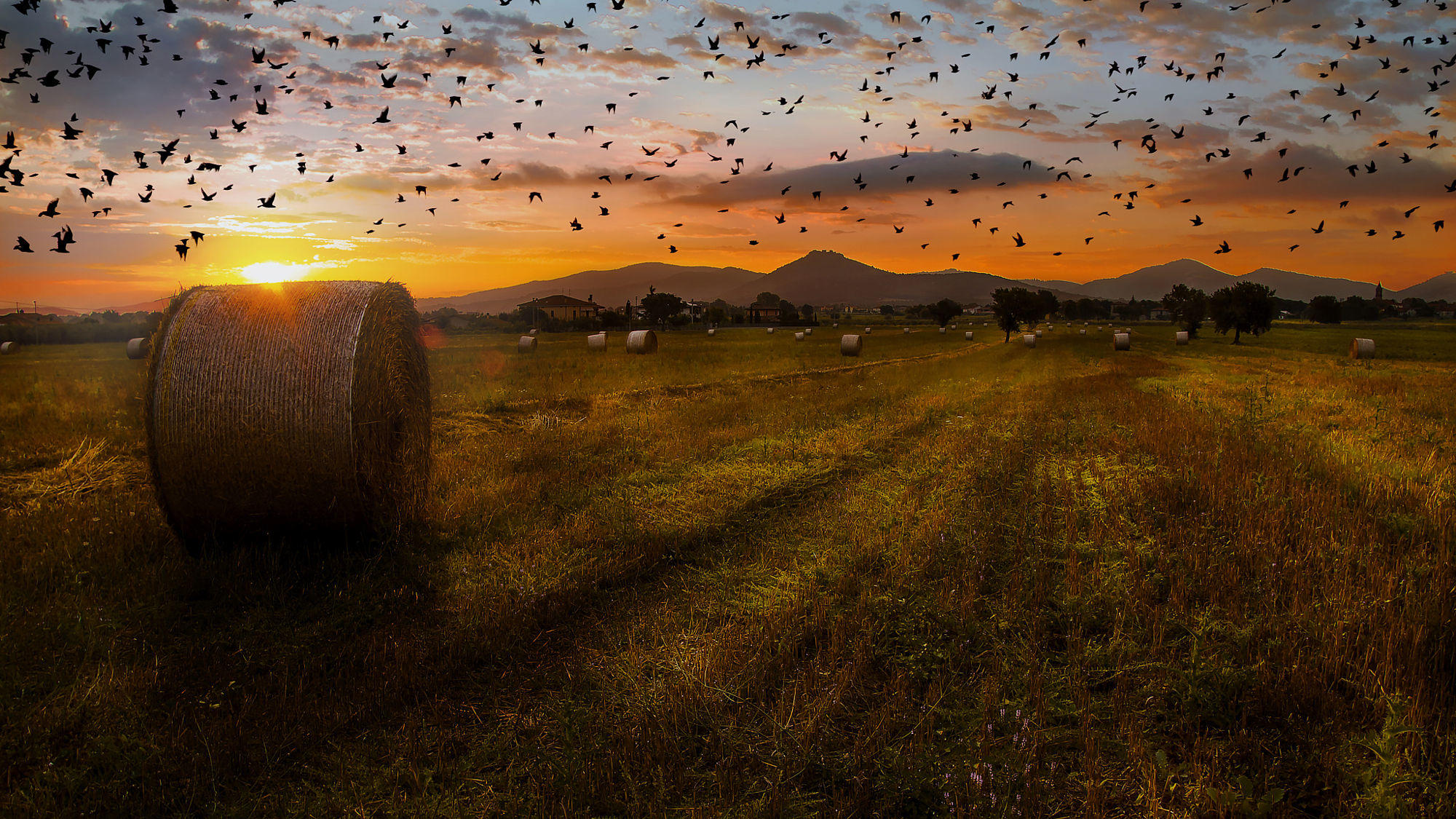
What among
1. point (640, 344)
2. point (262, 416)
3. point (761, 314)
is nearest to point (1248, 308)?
point (640, 344)

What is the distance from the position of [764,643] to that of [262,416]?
605cm

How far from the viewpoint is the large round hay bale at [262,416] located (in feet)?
25.0

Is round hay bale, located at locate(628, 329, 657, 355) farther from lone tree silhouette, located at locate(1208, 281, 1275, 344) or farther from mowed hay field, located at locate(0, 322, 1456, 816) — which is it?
lone tree silhouette, located at locate(1208, 281, 1275, 344)

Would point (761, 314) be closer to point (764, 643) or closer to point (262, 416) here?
point (262, 416)

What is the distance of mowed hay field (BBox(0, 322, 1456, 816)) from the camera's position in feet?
13.4

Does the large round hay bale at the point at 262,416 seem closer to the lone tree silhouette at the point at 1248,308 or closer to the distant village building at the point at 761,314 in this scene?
the lone tree silhouette at the point at 1248,308

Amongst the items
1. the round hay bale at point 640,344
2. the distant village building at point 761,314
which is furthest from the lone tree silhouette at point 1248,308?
the distant village building at point 761,314

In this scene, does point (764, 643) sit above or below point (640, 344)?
below

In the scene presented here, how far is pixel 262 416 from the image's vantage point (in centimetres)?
770

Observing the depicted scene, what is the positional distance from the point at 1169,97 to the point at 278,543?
19.6 meters

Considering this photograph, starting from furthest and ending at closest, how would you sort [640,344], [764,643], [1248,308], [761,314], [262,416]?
[761,314] < [1248,308] < [640,344] < [262,416] < [764,643]

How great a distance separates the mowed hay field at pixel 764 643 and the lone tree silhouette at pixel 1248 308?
7309cm

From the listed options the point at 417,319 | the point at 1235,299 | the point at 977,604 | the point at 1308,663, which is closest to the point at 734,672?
the point at 977,604

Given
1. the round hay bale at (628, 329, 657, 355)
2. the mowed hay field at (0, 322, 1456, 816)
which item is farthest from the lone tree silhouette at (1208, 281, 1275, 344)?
the mowed hay field at (0, 322, 1456, 816)
